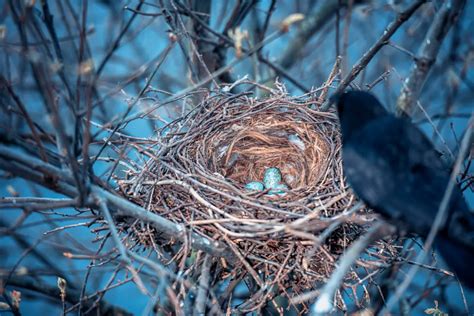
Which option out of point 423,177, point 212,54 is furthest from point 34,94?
point 423,177

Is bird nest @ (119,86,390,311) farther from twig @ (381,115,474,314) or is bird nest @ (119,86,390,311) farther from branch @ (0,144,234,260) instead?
twig @ (381,115,474,314)

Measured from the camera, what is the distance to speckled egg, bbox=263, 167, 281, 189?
12.6ft

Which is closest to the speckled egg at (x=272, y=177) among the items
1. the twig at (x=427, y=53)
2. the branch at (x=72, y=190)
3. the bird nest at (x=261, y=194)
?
the bird nest at (x=261, y=194)

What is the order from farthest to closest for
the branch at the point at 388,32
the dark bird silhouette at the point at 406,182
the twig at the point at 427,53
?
1. the branch at the point at 388,32
2. the twig at the point at 427,53
3. the dark bird silhouette at the point at 406,182

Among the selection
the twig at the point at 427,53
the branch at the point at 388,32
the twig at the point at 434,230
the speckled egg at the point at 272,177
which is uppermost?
the branch at the point at 388,32

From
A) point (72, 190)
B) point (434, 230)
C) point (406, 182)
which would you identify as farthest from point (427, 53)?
point (72, 190)

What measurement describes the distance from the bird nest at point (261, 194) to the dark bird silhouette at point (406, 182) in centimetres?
16

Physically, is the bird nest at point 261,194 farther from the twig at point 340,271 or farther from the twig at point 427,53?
the twig at point 427,53

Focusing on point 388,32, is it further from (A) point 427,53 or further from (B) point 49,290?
(B) point 49,290

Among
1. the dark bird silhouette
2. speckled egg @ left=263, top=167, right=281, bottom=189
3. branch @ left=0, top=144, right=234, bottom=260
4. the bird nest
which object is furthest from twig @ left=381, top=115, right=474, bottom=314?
speckled egg @ left=263, top=167, right=281, bottom=189

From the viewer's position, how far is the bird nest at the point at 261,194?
2648mm

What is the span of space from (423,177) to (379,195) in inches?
10.8

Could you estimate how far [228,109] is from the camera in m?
3.65

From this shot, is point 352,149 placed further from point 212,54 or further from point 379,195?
point 212,54
